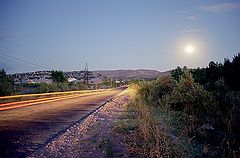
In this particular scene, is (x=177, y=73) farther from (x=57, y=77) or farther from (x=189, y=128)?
(x=57, y=77)

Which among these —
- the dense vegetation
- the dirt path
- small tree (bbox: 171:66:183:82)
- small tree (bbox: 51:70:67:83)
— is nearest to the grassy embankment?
the dense vegetation

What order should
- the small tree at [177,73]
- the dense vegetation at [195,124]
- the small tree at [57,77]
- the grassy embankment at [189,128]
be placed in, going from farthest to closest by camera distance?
the small tree at [57,77]
the small tree at [177,73]
the dense vegetation at [195,124]
the grassy embankment at [189,128]

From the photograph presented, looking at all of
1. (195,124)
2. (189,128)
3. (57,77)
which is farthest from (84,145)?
(57,77)

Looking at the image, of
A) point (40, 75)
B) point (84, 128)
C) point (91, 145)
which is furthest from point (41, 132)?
point (40, 75)

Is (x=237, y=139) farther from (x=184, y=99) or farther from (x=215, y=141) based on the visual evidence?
(x=184, y=99)

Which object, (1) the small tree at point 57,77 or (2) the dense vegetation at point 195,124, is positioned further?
(1) the small tree at point 57,77

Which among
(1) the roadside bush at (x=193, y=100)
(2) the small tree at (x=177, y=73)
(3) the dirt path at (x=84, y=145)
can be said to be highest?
(2) the small tree at (x=177, y=73)

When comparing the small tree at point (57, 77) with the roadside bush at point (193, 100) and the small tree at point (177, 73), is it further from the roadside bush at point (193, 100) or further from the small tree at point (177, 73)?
the roadside bush at point (193, 100)

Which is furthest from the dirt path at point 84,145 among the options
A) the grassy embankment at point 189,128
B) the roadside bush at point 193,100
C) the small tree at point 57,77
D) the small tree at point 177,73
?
the small tree at point 57,77

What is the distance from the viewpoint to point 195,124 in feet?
35.6

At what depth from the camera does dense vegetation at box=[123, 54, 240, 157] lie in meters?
7.33

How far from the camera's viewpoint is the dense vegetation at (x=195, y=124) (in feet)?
24.1

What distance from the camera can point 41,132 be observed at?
33.9ft

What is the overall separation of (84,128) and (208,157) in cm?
516
